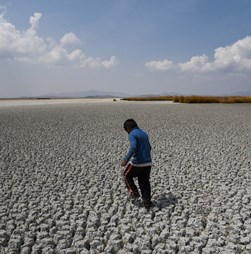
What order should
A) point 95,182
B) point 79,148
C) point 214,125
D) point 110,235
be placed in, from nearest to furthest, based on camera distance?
point 110,235, point 95,182, point 79,148, point 214,125

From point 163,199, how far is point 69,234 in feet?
8.69

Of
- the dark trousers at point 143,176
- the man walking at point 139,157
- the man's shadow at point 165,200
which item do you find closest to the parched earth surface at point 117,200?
the man's shadow at point 165,200

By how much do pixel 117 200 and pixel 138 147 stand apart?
5.17 feet

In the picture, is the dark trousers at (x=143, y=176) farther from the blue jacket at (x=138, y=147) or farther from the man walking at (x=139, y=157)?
the blue jacket at (x=138, y=147)

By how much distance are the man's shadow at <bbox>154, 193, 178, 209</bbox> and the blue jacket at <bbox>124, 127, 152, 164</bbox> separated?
1124 millimetres

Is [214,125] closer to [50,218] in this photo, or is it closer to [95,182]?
[95,182]

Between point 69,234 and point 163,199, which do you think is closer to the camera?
point 69,234

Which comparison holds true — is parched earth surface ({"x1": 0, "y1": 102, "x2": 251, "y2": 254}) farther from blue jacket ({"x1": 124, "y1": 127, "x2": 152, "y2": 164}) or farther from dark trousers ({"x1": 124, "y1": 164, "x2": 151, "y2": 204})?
blue jacket ({"x1": 124, "y1": 127, "x2": 152, "y2": 164})

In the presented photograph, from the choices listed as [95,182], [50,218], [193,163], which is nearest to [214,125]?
[193,163]

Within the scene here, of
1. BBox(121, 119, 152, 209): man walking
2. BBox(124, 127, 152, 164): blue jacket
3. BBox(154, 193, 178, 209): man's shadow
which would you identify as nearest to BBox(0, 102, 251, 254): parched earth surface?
Answer: BBox(154, 193, 178, 209): man's shadow

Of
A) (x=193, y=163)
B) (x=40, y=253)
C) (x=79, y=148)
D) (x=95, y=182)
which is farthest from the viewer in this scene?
(x=79, y=148)

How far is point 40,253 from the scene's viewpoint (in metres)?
5.16

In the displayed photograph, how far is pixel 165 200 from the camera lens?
24.5 ft

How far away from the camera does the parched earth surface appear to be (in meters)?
5.43
